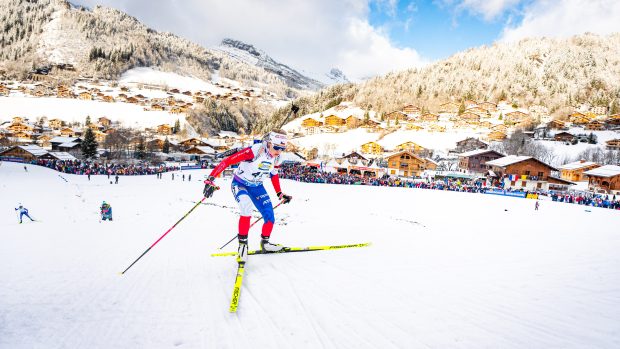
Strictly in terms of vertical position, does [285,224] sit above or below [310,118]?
below

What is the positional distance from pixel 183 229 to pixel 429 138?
2643 inches

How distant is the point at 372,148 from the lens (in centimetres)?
6525

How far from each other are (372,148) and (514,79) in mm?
67619

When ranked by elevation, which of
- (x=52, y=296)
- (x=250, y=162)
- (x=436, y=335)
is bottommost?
(x=52, y=296)

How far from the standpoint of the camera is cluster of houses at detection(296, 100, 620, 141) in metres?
69.9

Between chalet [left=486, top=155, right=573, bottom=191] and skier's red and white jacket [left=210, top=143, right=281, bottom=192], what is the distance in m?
40.8

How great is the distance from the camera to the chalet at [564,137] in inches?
2377

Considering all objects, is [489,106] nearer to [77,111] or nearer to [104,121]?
[104,121]

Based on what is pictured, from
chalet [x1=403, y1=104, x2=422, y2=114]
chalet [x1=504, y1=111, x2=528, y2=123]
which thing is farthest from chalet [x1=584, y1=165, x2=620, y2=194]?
chalet [x1=403, y1=104, x2=422, y2=114]

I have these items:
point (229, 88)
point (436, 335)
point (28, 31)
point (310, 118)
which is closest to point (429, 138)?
point (310, 118)

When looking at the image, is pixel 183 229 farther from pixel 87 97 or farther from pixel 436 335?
pixel 87 97

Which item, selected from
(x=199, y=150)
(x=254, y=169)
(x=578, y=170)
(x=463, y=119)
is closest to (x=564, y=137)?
(x=578, y=170)

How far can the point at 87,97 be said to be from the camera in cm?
11719

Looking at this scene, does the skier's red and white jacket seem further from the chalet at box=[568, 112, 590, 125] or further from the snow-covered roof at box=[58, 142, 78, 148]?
the chalet at box=[568, 112, 590, 125]
